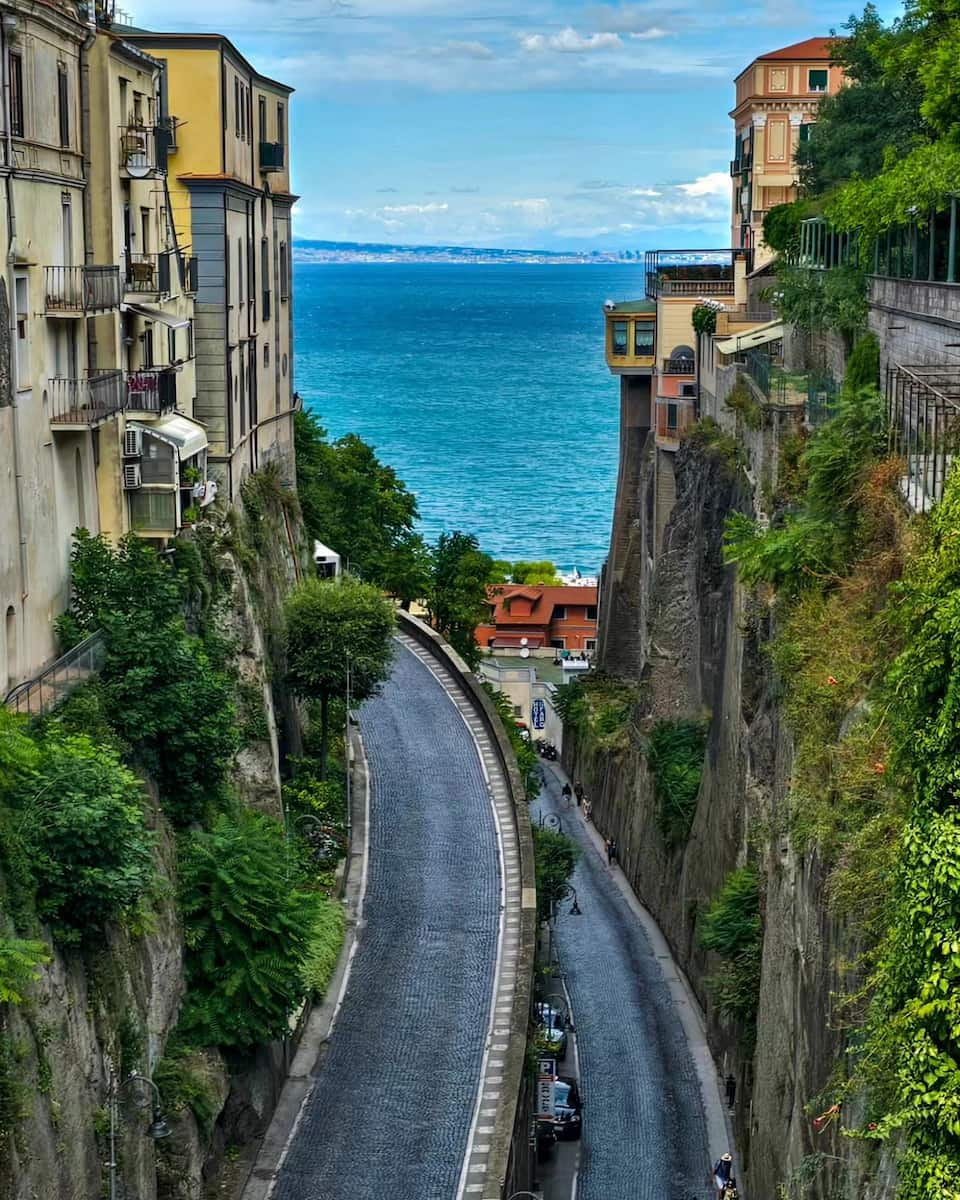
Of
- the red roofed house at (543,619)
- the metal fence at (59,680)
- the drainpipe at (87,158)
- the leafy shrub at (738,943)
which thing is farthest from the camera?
the red roofed house at (543,619)

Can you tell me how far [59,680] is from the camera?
29.4 m

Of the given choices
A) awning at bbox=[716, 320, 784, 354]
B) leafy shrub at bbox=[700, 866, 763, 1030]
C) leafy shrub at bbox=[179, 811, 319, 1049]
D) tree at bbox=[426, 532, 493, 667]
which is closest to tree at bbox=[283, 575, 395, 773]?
leafy shrub at bbox=[700, 866, 763, 1030]

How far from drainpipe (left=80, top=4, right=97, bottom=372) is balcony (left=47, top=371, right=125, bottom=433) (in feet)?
1.84

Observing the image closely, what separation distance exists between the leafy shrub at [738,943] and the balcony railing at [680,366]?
33147mm

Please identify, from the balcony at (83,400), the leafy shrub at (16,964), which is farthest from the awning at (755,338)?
the leafy shrub at (16,964)

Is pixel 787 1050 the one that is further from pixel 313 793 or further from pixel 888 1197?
pixel 313 793

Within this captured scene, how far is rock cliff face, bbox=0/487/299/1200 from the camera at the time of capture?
71.3 feet

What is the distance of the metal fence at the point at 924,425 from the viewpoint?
25.8 m

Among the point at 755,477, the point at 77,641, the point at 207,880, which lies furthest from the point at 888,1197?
the point at 755,477

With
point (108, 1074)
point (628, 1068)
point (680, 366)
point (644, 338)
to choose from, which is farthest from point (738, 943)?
point (644, 338)

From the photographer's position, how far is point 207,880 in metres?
30.4

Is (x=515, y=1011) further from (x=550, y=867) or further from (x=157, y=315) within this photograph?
(x=550, y=867)

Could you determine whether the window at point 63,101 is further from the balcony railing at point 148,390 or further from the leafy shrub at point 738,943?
the leafy shrub at point 738,943

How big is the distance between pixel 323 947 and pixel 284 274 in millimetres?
27304
